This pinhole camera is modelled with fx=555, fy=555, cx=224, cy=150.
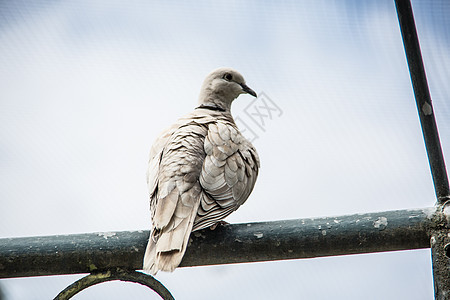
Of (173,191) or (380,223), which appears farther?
(173,191)

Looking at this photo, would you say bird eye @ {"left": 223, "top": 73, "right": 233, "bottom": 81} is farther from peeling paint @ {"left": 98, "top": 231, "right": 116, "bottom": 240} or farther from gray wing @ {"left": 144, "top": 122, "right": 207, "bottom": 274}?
peeling paint @ {"left": 98, "top": 231, "right": 116, "bottom": 240}

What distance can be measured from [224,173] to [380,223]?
0.78m

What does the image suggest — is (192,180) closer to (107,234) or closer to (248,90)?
(107,234)

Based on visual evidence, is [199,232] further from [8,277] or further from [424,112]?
[424,112]

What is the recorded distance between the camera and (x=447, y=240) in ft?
4.28

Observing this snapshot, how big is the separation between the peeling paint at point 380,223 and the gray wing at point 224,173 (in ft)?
1.63

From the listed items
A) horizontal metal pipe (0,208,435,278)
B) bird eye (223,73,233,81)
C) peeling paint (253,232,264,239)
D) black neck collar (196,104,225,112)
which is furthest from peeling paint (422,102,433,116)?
bird eye (223,73,233,81)

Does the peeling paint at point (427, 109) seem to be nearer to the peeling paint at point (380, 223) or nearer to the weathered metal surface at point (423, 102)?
the weathered metal surface at point (423, 102)

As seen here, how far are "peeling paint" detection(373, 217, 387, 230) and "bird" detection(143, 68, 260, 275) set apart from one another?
489 mm

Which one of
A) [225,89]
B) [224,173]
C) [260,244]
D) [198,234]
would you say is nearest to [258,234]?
[260,244]

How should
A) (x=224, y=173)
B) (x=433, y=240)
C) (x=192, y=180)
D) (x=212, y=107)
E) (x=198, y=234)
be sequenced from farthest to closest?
(x=212, y=107) < (x=224, y=173) < (x=192, y=180) < (x=198, y=234) < (x=433, y=240)

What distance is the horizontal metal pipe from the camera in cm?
134

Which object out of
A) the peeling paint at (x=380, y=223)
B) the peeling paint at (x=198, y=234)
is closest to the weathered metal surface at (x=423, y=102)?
the peeling paint at (x=380, y=223)

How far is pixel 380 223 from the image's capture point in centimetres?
134
